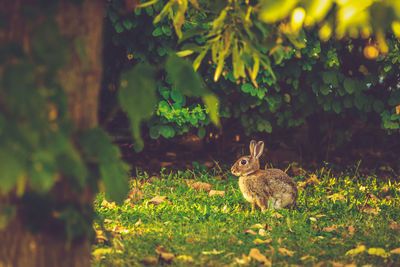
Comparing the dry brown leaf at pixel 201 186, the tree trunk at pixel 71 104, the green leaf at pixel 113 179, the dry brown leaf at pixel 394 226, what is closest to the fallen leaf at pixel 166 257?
the tree trunk at pixel 71 104

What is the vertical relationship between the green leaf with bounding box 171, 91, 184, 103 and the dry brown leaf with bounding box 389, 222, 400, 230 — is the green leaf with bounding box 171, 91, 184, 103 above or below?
above

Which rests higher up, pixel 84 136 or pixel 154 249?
pixel 84 136

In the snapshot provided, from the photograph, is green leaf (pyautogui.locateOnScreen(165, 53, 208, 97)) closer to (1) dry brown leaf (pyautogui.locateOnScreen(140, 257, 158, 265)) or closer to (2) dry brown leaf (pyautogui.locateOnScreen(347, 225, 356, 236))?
(1) dry brown leaf (pyautogui.locateOnScreen(140, 257, 158, 265))

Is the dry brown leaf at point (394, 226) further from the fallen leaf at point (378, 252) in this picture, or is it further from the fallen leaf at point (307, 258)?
the fallen leaf at point (307, 258)

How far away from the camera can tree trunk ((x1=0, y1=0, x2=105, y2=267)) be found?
1.89 metres

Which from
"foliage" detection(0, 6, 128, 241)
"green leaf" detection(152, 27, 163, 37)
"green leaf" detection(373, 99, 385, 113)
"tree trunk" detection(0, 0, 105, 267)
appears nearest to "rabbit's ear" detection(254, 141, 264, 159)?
"green leaf" detection(152, 27, 163, 37)

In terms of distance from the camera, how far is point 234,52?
7.73 feet

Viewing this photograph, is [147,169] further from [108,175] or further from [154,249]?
[108,175]

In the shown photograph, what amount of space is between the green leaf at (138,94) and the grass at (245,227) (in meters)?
1.31

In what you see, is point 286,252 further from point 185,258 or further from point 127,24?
point 127,24

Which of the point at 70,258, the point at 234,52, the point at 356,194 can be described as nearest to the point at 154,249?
the point at 70,258

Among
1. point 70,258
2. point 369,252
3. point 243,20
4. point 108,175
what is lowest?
point 369,252

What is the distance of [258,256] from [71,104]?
1.77 metres

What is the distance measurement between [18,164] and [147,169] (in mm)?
4586
